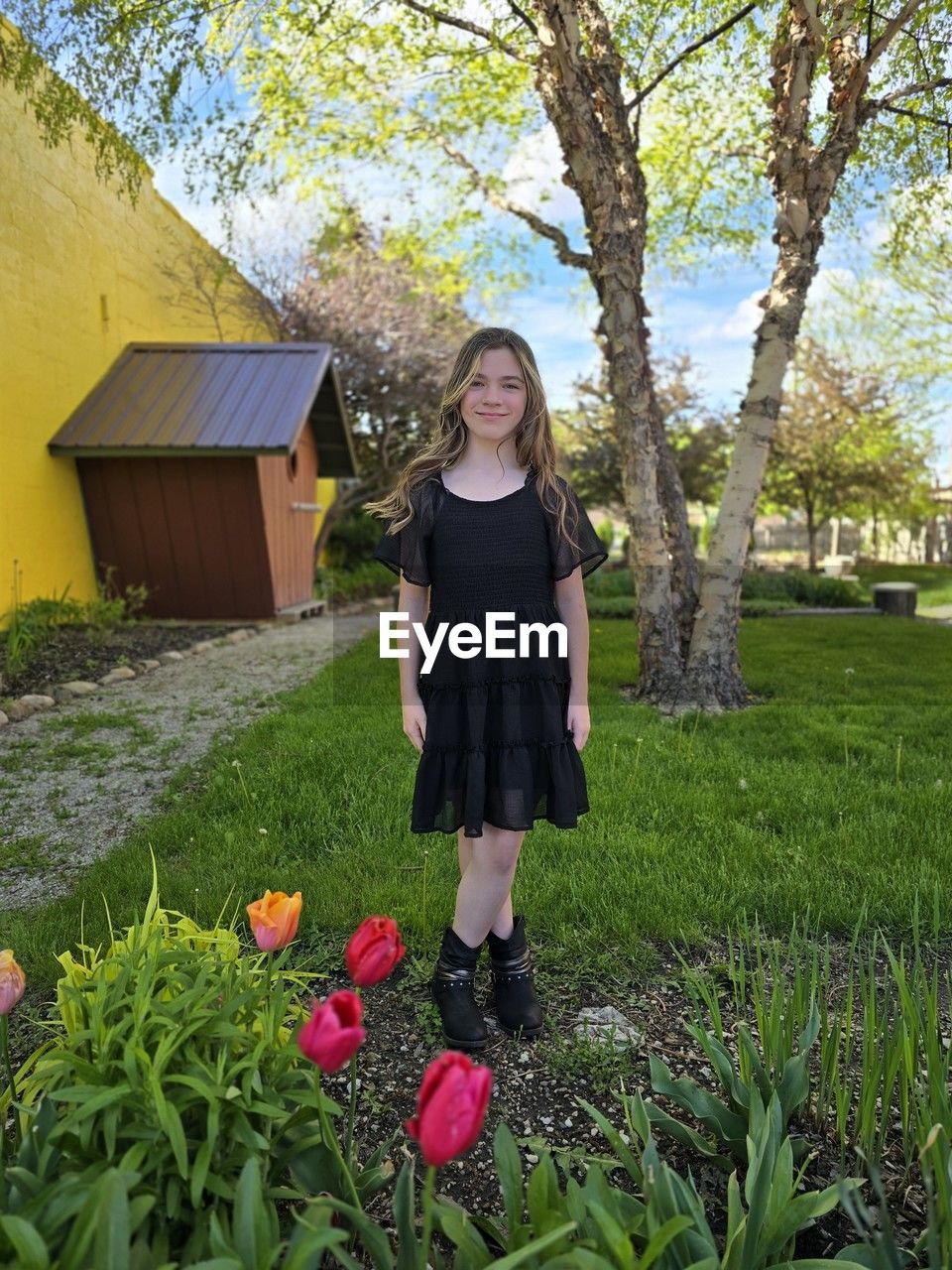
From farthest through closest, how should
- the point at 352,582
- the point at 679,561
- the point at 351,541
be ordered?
the point at 351,541 → the point at 352,582 → the point at 679,561

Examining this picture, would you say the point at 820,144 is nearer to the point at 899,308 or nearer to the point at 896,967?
the point at 896,967

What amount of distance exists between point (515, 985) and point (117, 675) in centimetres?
489

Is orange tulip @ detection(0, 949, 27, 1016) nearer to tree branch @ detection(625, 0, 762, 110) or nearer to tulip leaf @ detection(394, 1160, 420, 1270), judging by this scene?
tulip leaf @ detection(394, 1160, 420, 1270)

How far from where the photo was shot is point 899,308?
14859 mm

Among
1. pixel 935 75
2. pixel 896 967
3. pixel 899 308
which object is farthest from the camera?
pixel 899 308

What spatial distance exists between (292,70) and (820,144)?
15.4 ft

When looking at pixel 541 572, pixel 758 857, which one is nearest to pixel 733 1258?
pixel 541 572

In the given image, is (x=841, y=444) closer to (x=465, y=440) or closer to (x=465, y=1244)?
(x=465, y=440)

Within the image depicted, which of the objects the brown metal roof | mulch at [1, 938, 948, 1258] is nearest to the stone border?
the brown metal roof

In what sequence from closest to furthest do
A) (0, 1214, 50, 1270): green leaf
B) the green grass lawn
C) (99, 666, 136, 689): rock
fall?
(0, 1214, 50, 1270): green leaf
the green grass lawn
(99, 666, 136, 689): rock

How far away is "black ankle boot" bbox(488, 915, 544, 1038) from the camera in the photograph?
82.2 inches

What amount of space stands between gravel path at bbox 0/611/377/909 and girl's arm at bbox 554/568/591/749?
1.92m

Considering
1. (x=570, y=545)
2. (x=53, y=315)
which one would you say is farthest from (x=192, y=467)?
(x=570, y=545)

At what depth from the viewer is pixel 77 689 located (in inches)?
225
